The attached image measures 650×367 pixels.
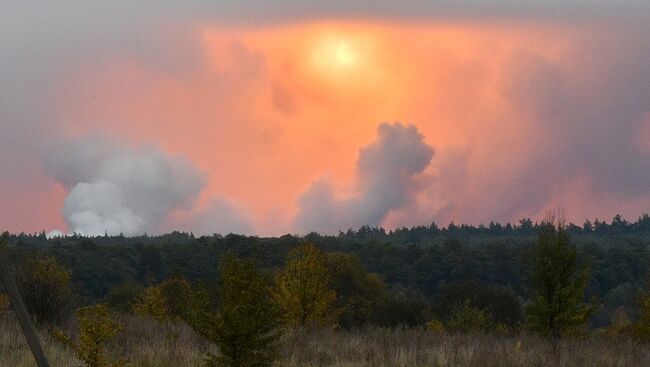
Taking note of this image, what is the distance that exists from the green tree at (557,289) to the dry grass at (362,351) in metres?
7.42

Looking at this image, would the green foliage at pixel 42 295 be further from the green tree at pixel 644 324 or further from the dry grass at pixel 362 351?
the green tree at pixel 644 324

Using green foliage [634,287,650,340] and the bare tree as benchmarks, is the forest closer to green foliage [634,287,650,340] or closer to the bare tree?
green foliage [634,287,650,340]

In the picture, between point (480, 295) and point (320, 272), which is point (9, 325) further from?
point (480, 295)

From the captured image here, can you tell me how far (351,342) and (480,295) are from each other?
6733cm

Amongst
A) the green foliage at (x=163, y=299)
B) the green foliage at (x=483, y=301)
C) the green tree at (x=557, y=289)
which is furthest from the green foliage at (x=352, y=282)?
the green tree at (x=557, y=289)

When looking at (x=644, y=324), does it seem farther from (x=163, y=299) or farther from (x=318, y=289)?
(x=163, y=299)

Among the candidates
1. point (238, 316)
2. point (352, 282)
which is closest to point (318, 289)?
point (238, 316)

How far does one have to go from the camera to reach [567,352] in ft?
72.0

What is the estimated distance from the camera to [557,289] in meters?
32.9

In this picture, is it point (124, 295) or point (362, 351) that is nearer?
point (362, 351)

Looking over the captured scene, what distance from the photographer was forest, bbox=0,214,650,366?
15.1 meters

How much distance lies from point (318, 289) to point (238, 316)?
23.7 metres

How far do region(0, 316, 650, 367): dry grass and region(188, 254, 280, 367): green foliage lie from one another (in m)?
4.14

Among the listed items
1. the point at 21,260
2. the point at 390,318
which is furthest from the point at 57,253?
the point at 21,260
